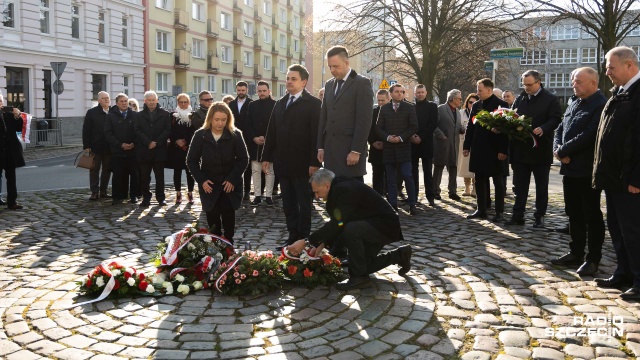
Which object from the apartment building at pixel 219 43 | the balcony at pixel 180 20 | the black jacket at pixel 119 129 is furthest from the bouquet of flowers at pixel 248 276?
the balcony at pixel 180 20

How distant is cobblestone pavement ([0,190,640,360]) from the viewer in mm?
4234

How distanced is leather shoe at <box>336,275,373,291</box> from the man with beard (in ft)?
17.9

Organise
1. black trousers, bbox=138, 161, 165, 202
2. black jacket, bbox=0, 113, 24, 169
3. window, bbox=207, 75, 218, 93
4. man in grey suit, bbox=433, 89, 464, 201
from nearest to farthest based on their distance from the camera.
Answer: black jacket, bbox=0, 113, 24, 169
black trousers, bbox=138, 161, 165, 202
man in grey suit, bbox=433, 89, 464, 201
window, bbox=207, 75, 218, 93

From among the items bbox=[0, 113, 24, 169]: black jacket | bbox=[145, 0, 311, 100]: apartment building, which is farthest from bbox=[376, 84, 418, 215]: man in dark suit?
bbox=[145, 0, 311, 100]: apartment building

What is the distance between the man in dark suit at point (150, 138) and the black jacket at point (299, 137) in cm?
401

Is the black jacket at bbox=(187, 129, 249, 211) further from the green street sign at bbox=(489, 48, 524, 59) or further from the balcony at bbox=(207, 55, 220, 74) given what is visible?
the balcony at bbox=(207, 55, 220, 74)

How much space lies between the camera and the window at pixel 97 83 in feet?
116

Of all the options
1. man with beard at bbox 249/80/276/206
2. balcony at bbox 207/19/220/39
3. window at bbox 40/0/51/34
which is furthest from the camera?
balcony at bbox 207/19/220/39

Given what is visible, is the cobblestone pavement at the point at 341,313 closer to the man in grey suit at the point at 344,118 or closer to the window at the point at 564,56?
the man in grey suit at the point at 344,118

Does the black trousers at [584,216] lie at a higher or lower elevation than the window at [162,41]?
lower

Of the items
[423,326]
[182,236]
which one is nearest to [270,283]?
[182,236]

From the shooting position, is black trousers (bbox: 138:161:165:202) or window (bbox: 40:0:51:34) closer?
black trousers (bbox: 138:161:165:202)

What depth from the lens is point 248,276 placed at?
5496 mm

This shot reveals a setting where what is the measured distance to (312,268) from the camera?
19.1ft
